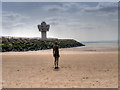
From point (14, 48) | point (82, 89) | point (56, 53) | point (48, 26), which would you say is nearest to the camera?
point (82, 89)

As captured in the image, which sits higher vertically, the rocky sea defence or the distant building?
the distant building

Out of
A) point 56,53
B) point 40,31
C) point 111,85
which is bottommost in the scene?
point 111,85

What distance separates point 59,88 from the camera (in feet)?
27.2

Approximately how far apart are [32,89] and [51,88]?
2.98ft

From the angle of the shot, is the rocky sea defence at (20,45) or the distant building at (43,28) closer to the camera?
the rocky sea defence at (20,45)

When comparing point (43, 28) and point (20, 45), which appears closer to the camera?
point (20, 45)

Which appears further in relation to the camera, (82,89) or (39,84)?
(39,84)

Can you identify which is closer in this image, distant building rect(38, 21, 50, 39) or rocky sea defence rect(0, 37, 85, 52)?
rocky sea defence rect(0, 37, 85, 52)

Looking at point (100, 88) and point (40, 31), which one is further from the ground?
point (40, 31)

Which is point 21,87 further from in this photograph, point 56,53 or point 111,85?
point 56,53

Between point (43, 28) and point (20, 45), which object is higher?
point (43, 28)

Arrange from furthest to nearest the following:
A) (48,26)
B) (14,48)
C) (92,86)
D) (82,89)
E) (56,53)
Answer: (48,26), (14,48), (56,53), (92,86), (82,89)

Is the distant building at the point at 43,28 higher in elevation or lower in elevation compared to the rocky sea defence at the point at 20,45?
higher

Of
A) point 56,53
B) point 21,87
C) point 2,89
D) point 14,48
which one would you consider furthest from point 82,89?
point 14,48
